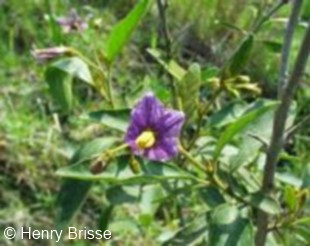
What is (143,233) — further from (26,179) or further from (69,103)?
(69,103)

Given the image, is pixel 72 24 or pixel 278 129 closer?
pixel 278 129

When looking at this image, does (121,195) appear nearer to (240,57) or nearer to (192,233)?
(192,233)

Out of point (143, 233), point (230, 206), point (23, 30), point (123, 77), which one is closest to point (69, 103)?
point (230, 206)

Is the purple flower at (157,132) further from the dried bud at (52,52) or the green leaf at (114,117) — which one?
the dried bud at (52,52)

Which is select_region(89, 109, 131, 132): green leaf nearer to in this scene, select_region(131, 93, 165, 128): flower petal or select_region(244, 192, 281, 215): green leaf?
select_region(131, 93, 165, 128): flower petal

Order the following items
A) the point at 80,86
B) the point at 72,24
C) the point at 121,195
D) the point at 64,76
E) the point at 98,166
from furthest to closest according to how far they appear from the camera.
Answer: the point at 80,86 → the point at 72,24 → the point at 121,195 → the point at 64,76 → the point at 98,166

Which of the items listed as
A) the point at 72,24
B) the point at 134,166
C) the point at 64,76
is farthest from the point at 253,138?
the point at 72,24

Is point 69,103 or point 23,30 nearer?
point 69,103
